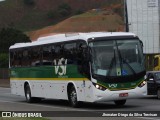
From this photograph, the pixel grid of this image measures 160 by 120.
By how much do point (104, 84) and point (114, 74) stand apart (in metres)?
0.56

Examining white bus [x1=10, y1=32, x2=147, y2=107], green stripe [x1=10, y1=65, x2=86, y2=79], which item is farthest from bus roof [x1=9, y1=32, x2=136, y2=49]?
green stripe [x1=10, y1=65, x2=86, y2=79]

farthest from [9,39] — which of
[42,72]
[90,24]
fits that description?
[42,72]

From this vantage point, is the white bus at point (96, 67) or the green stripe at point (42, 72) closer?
the white bus at point (96, 67)

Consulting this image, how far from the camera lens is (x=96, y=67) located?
21.0m

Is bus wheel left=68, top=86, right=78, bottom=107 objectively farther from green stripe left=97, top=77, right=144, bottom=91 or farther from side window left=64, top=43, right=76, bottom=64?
green stripe left=97, top=77, right=144, bottom=91

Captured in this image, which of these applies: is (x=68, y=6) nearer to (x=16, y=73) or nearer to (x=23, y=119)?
(x=16, y=73)

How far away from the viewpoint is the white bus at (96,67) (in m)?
20.9

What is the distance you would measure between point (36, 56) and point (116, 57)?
21.1 ft

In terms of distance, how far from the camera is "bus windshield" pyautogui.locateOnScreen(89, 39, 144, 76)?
21000mm

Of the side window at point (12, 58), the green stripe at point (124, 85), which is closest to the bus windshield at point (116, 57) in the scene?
the green stripe at point (124, 85)

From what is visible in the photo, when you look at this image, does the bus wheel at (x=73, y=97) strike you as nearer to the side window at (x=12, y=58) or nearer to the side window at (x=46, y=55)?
the side window at (x=46, y=55)

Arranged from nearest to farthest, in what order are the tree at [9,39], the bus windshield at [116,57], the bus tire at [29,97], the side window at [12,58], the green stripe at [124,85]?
1. the green stripe at [124,85]
2. the bus windshield at [116,57]
3. the bus tire at [29,97]
4. the side window at [12,58]
5. the tree at [9,39]

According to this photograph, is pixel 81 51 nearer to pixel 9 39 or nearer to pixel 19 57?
pixel 19 57

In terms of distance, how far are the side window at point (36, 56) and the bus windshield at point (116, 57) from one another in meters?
5.26
